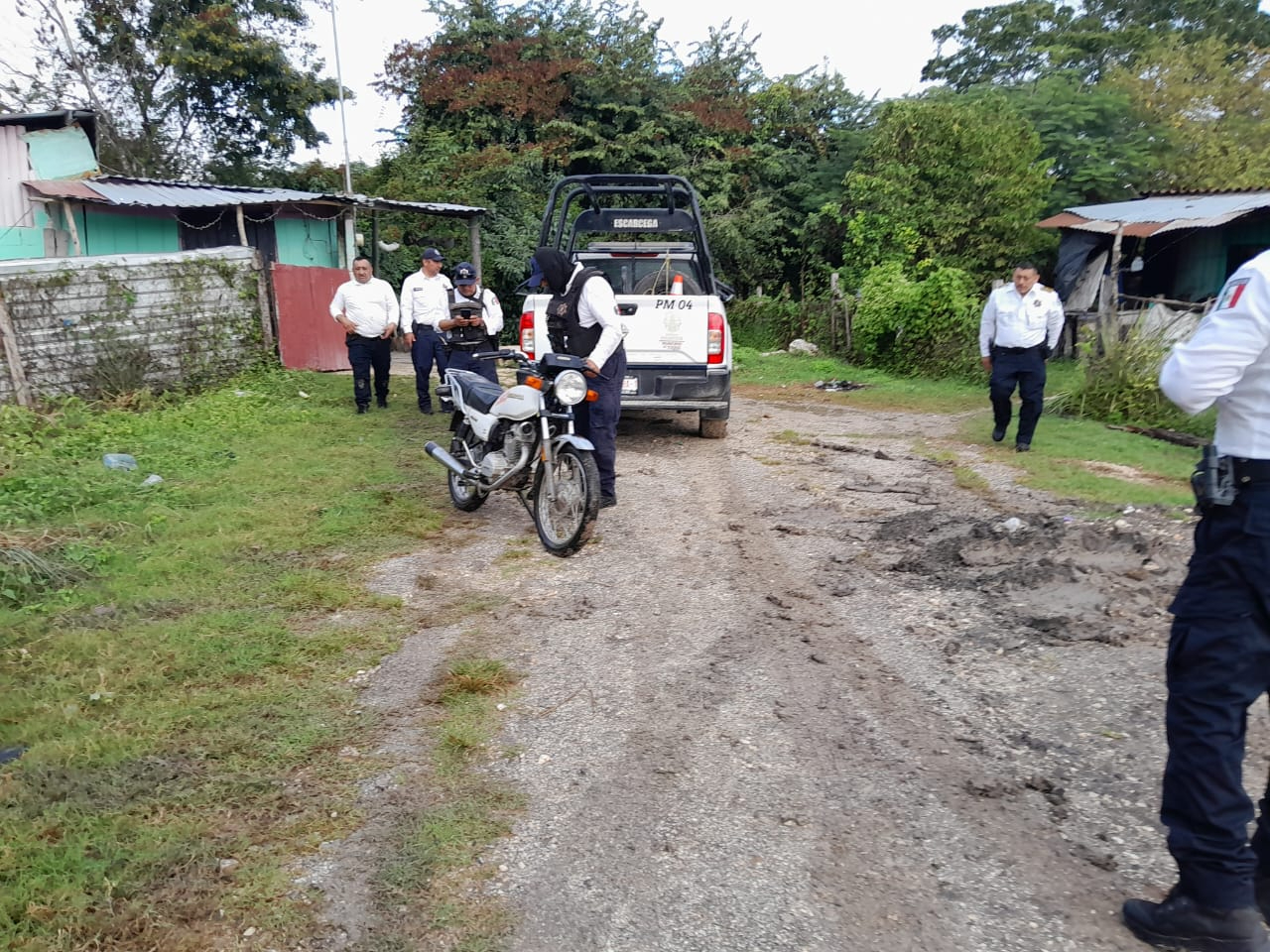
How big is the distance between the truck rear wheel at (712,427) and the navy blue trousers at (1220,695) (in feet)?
24.9

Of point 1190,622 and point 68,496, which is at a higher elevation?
point 1190,622

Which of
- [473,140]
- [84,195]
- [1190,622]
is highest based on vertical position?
[473,140]

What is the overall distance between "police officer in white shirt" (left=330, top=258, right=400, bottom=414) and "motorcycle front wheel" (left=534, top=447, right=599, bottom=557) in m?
5.01

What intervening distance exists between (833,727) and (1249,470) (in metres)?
1.84

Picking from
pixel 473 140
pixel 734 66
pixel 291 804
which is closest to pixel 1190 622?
pixel 291 804

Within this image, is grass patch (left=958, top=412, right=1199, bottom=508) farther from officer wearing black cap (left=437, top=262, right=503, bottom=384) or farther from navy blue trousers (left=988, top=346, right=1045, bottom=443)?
officer wearing black cap (left=437, top=262, right=503, bottom=384)

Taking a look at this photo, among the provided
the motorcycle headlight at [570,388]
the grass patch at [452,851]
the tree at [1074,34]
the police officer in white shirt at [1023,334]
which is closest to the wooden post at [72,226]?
the motorcycle headlight at [570,388]

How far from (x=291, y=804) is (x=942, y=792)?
2206mm

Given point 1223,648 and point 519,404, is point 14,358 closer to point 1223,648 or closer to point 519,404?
point 519,404

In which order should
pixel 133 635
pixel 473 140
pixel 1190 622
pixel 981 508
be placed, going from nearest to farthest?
1. pixel 1190 622
2. pixel 133 635
3. pixel 981 508
4. pixel 473 140

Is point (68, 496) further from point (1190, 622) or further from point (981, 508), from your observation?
point (1190, 622)

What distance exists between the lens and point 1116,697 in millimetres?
4121

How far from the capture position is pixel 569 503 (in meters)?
6.31

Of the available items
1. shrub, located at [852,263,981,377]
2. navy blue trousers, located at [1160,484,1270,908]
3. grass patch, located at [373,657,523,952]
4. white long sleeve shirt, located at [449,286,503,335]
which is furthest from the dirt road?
shrub, located at [852,263,981,377]
